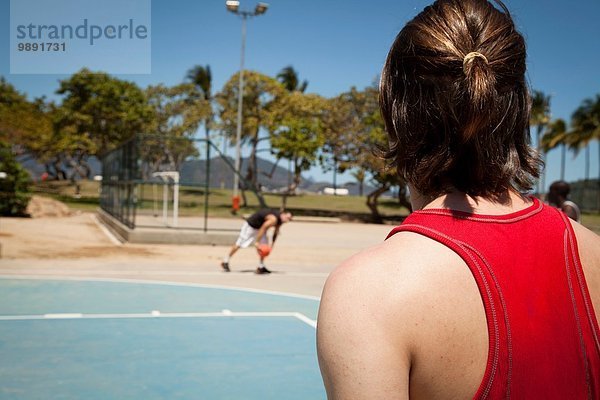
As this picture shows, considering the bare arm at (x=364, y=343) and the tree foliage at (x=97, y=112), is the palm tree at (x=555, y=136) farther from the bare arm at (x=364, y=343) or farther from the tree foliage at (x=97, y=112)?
the bare arm at (x=364, y=343)

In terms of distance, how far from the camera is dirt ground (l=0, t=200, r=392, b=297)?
36.5ft

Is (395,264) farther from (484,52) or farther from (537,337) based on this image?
(484,52)

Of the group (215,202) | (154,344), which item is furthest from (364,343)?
(215,202)

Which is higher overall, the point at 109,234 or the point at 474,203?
the point at 474,203

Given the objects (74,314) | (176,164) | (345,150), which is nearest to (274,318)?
(74,314)

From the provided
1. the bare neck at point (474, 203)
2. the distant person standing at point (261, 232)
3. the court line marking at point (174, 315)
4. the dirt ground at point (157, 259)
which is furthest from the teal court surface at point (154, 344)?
the bare neck at point (474, 203)

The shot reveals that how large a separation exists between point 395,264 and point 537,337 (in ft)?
0.98

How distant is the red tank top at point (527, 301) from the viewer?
1057 mm

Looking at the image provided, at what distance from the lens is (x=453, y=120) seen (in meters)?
1.15

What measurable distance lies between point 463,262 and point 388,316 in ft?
0.58

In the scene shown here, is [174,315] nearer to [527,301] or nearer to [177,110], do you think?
[527,301]

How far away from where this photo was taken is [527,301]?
108 centimetres

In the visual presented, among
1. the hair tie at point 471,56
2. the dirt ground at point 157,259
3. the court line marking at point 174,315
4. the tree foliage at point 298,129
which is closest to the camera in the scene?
the hair tie at point 471,56

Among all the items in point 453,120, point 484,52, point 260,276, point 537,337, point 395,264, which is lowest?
point 260,276
